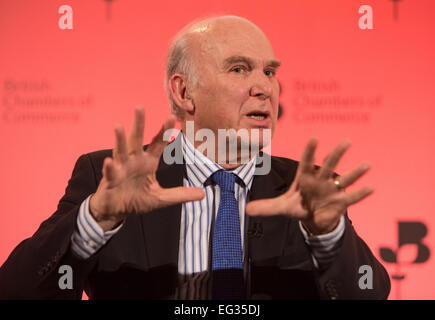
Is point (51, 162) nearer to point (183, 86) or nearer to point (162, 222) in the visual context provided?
point (183, 86)

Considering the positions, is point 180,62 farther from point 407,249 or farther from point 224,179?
point 407,249

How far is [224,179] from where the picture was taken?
143 cm

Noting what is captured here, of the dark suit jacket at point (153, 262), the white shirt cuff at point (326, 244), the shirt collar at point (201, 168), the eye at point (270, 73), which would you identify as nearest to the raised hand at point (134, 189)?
the dark suit jacket at point (153, 262)

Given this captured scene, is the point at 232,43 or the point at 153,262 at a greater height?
the point at 232,43

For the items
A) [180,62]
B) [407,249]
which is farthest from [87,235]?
[407,249]

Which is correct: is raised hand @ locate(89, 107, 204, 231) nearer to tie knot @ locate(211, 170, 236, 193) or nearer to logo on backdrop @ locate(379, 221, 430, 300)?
tie knot @ locate(211, 170, 236, 193)

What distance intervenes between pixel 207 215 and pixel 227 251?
15 centimetres


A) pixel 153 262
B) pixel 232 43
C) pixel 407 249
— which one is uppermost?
pixel 232 43

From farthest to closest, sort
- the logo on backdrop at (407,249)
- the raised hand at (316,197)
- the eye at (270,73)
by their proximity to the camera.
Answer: the logo on backdrop at (407,249) → the eye at (270,73) → the raised hand at (316,197)

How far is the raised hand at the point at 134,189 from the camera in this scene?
40.9 inches

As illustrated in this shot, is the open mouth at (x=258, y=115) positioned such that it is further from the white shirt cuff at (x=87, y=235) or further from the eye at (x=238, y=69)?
the white shirt cuff at (x=87, y=235)

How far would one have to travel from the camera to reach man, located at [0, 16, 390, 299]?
3.46ft
